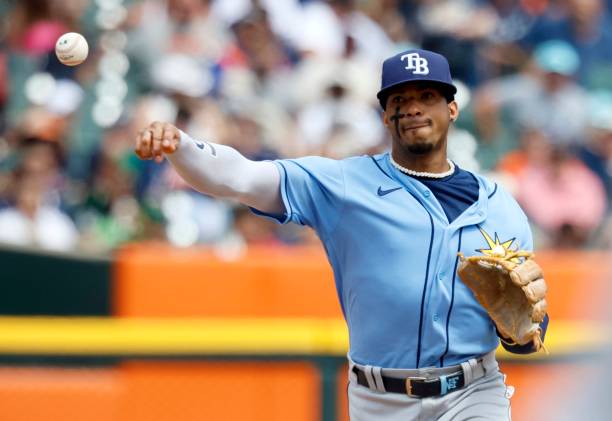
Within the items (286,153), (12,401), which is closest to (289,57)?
(286,153)

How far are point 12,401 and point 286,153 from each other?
3.29 metres

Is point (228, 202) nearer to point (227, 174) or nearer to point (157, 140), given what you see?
point (227, 174)

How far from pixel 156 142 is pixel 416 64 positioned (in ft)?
3.67

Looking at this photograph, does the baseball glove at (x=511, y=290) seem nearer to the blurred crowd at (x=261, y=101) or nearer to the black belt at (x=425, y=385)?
the black belt at (x=425, y=385)

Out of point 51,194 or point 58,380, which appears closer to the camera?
point 58,380

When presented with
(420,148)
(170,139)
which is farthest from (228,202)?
(170,139)

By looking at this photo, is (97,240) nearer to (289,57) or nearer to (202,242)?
(202,242)

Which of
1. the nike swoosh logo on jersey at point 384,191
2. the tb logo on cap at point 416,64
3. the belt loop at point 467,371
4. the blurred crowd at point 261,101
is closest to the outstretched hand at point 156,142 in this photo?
the nike swoosh logo on jersey at point 384,191

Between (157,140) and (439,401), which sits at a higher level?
(157,140)

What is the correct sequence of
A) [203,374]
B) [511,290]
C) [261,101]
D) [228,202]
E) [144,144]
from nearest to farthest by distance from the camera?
[144,144] < [511,290] < [203,374] < [228,202] < [261,101]

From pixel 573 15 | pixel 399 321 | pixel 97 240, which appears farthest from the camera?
pixel 573 15

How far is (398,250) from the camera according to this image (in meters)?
4.26

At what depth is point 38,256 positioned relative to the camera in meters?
6.70

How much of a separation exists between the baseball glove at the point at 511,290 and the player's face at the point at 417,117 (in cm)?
49
